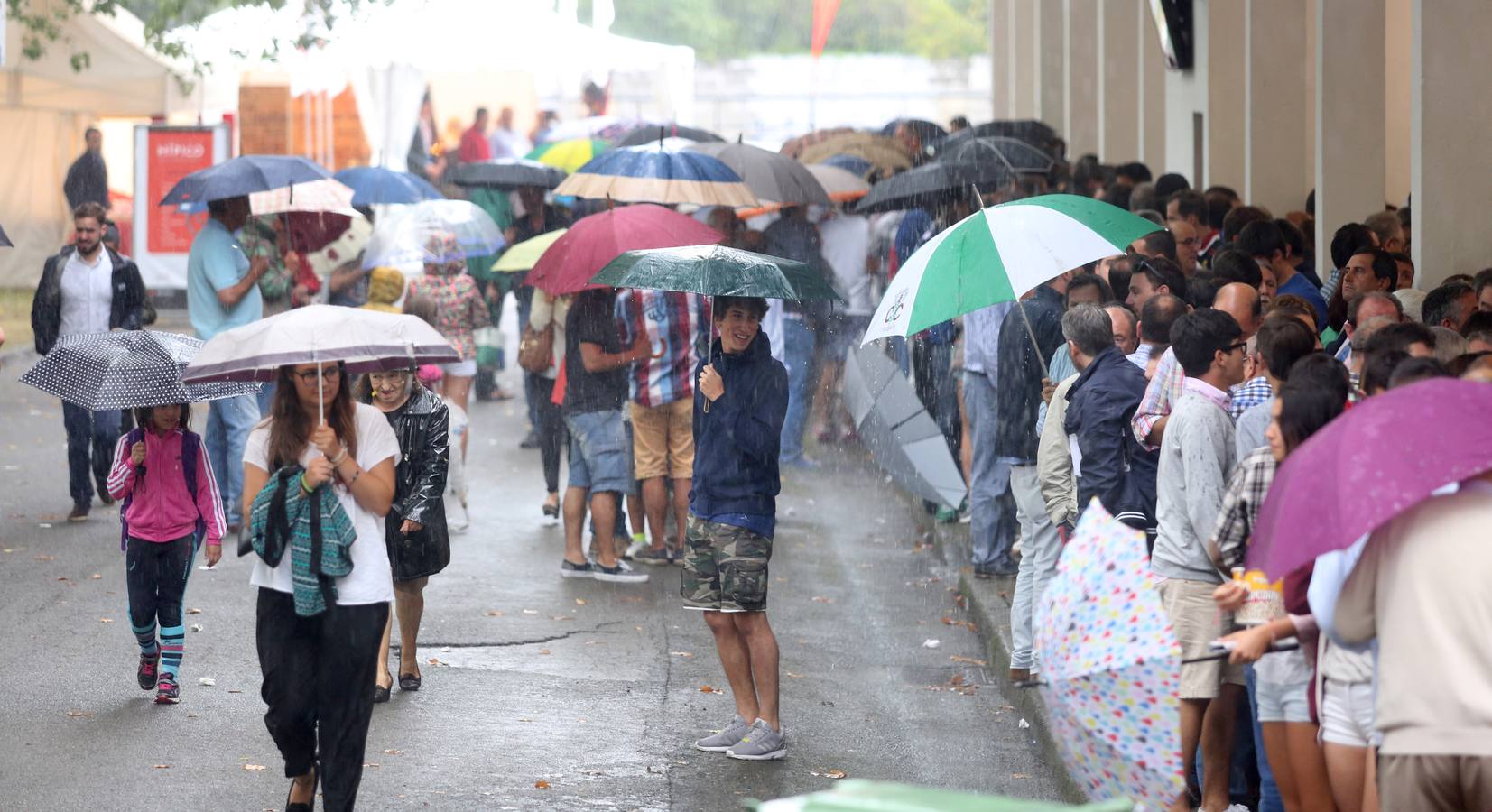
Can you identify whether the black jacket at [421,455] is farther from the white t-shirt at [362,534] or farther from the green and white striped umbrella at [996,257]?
the green and white striped umbrella at [996,257]

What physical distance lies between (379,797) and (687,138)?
1187 cm

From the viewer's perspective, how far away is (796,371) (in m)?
15.2

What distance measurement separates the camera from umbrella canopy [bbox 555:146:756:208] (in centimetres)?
1200

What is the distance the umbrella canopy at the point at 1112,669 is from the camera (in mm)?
4301

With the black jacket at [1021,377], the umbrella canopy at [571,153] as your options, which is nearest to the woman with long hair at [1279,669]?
the black jacket at [1021,377]

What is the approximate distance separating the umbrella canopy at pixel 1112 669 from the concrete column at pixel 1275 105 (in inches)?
422

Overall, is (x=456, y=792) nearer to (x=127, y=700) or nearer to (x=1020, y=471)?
(x=127, y=700)

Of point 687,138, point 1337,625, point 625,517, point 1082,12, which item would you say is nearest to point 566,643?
point 625,517

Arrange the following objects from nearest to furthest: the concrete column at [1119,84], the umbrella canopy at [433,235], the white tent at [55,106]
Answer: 1. the umbrella canopy at [433,235]
2. the concrete column at [1119,84]
3. the white tent at [55,106]

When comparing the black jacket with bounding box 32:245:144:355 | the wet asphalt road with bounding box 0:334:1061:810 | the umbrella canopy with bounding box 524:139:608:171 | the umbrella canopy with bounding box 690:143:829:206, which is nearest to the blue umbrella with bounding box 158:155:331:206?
the black jacket with bounding box 32:245:144:355

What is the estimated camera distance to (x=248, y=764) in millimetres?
7461

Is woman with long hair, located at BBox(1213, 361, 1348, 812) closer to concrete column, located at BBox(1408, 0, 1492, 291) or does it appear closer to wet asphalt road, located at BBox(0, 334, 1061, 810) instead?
wet asphalt road, located at BBox(0, 334, 1061, 810)

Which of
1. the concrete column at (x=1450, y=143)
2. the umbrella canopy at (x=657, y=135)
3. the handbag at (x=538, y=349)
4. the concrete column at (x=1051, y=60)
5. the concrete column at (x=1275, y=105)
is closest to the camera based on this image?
the concrete column at (x=1450, y=143)

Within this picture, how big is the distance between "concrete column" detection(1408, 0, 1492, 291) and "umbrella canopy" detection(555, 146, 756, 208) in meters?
4.20
